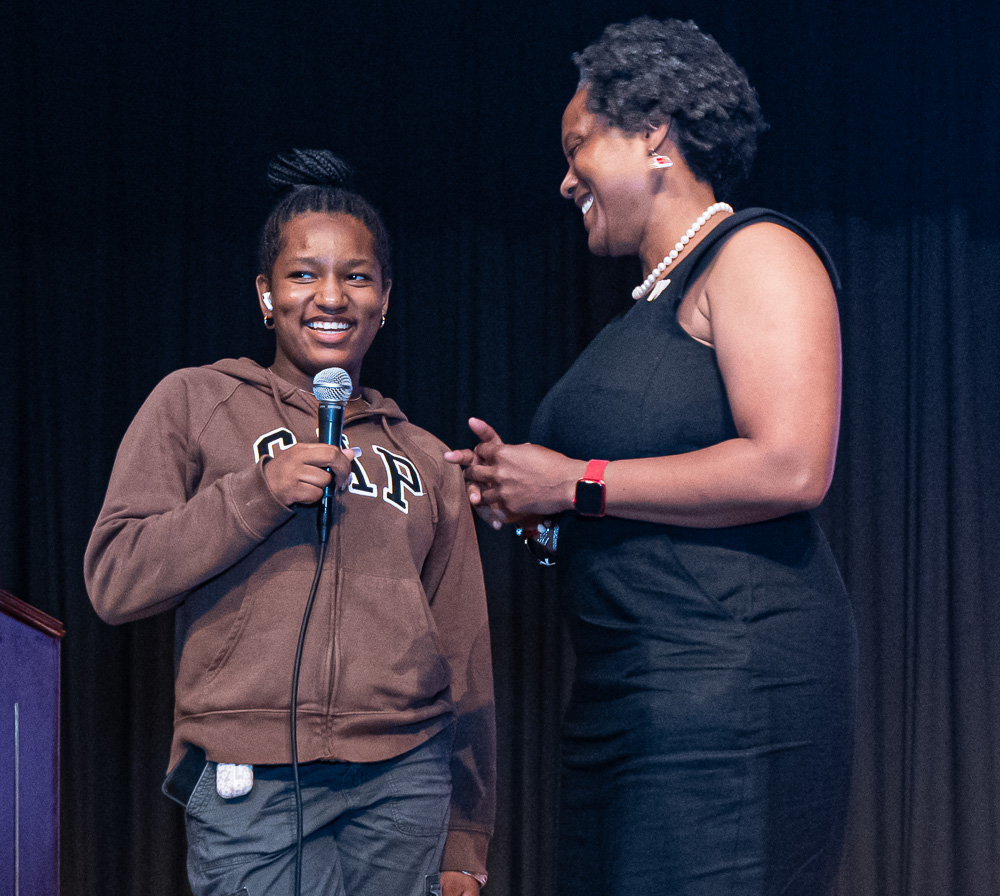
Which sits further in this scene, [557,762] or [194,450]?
[557,762]

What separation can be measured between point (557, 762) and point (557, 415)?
2.05 metres

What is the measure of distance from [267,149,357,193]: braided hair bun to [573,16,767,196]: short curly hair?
2.40ft

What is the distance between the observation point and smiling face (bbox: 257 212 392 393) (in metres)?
1.89

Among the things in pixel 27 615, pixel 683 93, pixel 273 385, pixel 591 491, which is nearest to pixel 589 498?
pixel 591 491

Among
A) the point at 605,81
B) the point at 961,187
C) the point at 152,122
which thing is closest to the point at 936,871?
the point at 961,187

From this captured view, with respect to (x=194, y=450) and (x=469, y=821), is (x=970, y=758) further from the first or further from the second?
(x=194, y=450)

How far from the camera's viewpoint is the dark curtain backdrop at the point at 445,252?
3.20 meters

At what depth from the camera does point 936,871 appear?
122 inches

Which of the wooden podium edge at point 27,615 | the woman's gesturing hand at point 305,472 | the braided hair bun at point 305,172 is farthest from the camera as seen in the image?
the braided hair bun at point 305,172

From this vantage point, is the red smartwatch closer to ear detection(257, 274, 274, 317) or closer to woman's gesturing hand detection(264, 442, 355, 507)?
woman's gesturing hand detection(264, 442, 355, 507)

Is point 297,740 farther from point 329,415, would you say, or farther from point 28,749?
point 28,749

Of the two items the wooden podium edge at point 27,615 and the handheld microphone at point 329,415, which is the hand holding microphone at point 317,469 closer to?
the handheld microphone at point 329,415

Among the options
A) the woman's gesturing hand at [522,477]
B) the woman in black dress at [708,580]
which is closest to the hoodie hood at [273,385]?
the woman's gesturing hand at [522,477]

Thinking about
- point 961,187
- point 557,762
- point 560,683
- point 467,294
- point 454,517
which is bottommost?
point 557,762
